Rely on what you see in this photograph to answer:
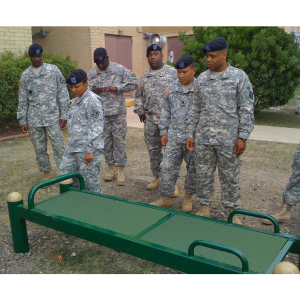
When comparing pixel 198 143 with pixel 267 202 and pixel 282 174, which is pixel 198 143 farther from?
pixel 282 174

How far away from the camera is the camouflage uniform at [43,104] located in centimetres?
484

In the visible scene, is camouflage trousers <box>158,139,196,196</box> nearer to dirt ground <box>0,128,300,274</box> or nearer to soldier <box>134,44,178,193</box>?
Answer: dirt ground <box>0,128,300,274</box>

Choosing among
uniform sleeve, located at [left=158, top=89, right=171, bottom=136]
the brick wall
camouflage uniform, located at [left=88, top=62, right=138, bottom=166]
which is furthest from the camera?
the brick wall

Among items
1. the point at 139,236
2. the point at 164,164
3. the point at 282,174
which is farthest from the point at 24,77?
the point at 282,174

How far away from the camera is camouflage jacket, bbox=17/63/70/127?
4.84 meters

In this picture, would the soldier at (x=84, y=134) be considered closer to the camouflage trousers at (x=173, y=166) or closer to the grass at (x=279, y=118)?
the camouflage trousers at (x=173, y=166)

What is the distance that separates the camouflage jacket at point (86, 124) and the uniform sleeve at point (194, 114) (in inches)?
37.7

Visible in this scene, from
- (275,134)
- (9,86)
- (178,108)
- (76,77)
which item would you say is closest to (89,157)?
(76,77)

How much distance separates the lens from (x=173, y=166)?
397 cm

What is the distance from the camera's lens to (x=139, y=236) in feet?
8.23

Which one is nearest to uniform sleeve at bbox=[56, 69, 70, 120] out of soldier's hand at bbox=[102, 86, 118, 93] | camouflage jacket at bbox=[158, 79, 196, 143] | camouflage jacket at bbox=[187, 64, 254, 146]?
soldier's hand at bbox=[102, 86, 118, 93]

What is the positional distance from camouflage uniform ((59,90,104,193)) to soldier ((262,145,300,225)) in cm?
201

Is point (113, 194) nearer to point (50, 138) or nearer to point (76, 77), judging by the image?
point (50, 138)

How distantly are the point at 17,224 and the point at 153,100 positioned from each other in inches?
→ 94.6
